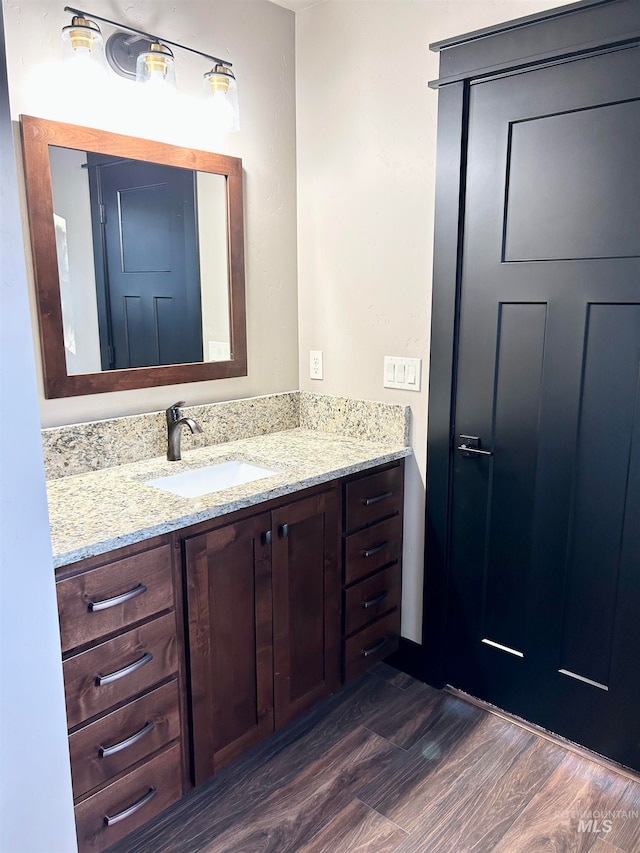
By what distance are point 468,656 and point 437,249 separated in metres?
1.43

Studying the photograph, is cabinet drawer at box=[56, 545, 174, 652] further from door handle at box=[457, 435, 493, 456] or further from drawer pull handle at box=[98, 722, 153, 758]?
door handle at box=[457, 435, 493, 456]

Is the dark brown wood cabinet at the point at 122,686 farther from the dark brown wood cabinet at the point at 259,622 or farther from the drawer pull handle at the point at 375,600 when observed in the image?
the drawer pull handle at the point at 375,600

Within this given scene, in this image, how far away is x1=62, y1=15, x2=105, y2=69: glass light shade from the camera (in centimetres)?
168

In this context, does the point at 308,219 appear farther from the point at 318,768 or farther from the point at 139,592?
the point at 318,768

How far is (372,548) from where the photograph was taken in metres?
2.22

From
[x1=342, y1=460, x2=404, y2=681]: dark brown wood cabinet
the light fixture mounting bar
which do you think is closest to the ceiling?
the light fixture mounting bar

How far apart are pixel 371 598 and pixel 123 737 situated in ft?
3.29

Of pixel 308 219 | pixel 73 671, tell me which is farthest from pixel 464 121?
pixel 73 671

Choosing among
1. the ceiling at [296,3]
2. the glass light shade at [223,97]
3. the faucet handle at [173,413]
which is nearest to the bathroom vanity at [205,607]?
the faucet handle at [173,413]

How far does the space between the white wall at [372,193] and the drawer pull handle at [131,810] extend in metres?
1.13

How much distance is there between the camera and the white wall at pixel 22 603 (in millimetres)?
870

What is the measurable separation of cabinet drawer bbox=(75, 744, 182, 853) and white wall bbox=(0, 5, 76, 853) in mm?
434

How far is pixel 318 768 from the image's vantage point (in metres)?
1.95

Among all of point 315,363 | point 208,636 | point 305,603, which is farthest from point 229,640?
point 315,363
